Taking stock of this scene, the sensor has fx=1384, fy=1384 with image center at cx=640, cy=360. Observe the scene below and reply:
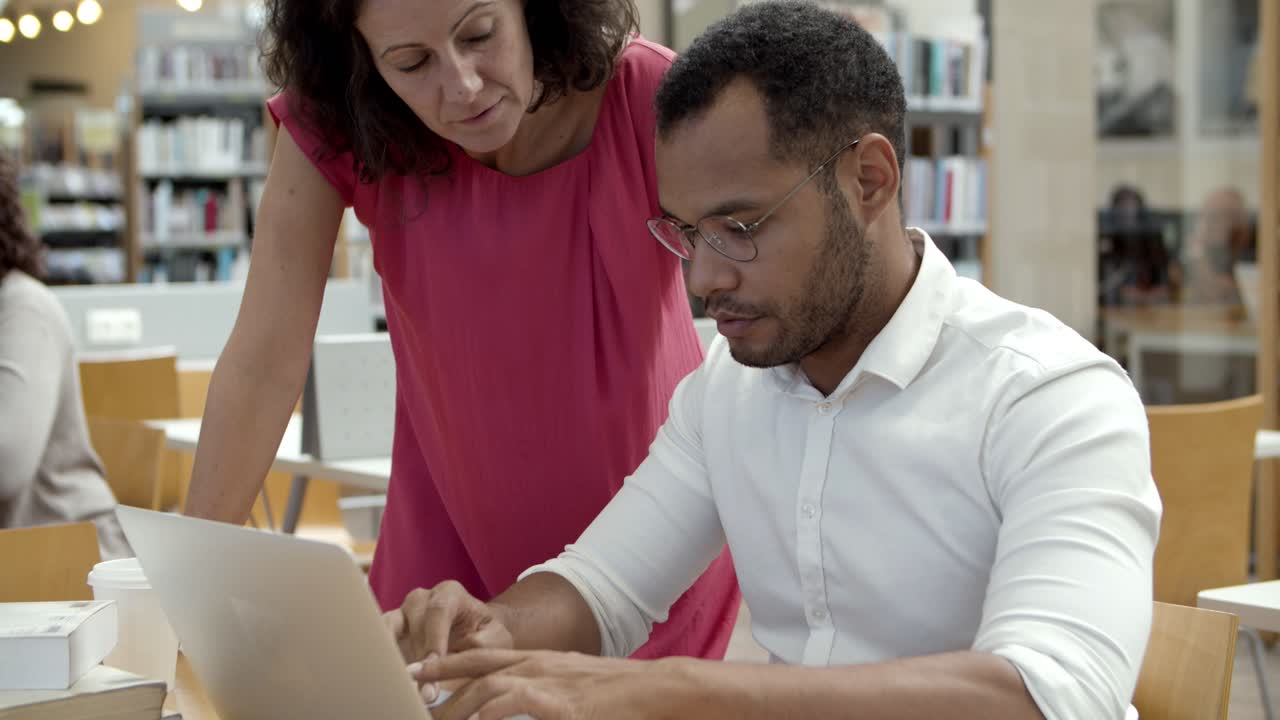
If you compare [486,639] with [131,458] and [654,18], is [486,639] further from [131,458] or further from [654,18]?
[654,18]

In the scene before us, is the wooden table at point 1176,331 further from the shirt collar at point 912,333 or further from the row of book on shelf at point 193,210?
the row of book on shelf at point 193,210

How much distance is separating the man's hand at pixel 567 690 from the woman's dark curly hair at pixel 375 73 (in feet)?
1.97

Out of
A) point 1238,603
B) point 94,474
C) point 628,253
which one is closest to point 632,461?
point 628,253

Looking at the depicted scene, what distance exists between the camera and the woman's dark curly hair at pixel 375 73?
1333 mm

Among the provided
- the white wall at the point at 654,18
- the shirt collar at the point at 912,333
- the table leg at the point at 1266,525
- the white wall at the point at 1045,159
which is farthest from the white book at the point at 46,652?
the white wall at the point at 654,18

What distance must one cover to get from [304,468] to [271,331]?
1.69m

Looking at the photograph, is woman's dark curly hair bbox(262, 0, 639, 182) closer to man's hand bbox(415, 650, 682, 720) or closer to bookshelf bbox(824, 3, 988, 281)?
man's hand bbox(415, 650, 682, 720)

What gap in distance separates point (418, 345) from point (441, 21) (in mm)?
368

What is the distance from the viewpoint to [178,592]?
38.7 inches

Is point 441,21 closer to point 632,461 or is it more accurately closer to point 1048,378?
point 632,461

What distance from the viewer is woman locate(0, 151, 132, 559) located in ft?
7.62

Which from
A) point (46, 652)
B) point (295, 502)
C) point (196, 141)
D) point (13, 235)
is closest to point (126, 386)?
point (295, 502)

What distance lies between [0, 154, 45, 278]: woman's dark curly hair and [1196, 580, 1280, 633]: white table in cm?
209

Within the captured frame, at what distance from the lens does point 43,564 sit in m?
1.46
